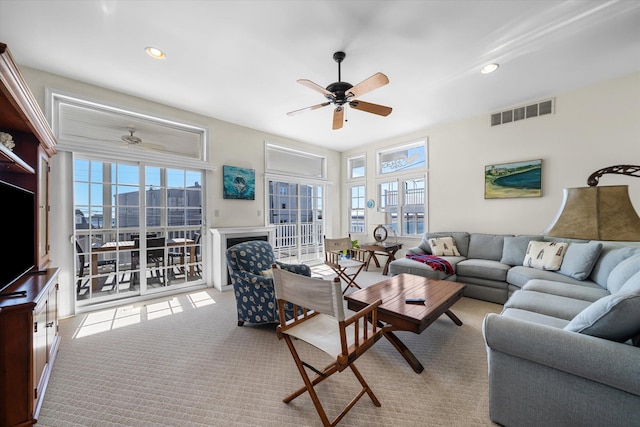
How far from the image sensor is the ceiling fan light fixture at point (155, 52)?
2521mm

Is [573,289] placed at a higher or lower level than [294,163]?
lower

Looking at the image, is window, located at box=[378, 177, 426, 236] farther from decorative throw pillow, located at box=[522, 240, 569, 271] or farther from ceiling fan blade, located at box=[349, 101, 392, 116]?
ceiling fan blade, located at box=[349, 101, 392, 116]

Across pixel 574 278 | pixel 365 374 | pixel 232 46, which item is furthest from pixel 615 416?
pixel 232 46

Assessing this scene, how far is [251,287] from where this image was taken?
105 inches

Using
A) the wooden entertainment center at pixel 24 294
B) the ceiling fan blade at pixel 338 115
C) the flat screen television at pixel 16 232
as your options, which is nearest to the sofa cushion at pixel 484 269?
the ceiling fan blade at pixel 338 115

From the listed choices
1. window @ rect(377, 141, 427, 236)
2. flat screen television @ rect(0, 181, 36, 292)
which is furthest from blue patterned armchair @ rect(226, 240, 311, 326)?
window @ rect(377, 141, 427, 236)

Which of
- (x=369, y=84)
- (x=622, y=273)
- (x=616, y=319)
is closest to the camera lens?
(x=616, y=319)

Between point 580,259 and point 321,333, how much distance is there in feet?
11.0

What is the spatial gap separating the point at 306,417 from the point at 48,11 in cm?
382

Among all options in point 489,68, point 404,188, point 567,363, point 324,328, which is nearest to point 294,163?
point 404,188

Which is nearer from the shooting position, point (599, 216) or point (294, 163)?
point (599, 216)

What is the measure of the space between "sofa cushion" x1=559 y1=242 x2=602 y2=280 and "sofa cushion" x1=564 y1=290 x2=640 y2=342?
2.08m

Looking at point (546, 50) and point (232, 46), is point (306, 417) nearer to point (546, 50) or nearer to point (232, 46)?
point (232, 46)

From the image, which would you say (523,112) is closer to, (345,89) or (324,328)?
(345,89)
